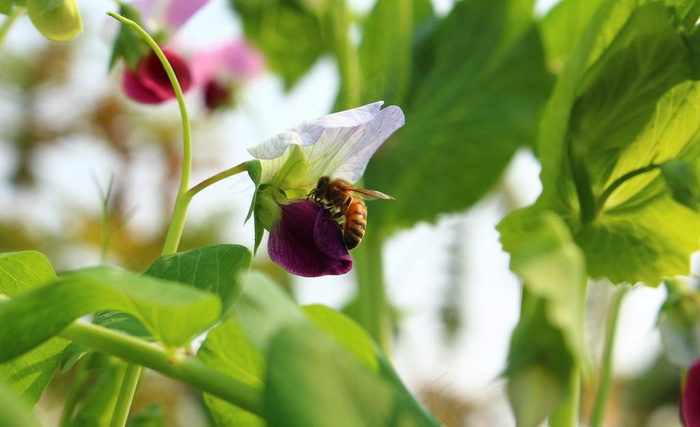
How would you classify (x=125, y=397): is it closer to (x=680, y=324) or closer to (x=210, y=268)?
(x=210, y=268)

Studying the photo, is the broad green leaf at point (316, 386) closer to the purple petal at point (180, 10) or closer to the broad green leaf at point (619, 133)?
the broad green leaf at point (619, 133)

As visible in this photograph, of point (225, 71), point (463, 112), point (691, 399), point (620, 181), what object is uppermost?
point (225, 71)

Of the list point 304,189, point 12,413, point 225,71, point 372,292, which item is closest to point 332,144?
point 304,189

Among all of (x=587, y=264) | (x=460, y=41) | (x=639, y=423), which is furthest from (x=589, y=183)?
(x=639, y=423)

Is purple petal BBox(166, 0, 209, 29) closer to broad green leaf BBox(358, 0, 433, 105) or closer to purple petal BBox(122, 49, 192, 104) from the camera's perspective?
purple petal BBox(122, 49, 192, 104)

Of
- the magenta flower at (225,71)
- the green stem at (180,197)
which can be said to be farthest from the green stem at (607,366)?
the magenta flower at (225,71)

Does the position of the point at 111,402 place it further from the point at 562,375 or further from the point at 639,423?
the point at 639,423
